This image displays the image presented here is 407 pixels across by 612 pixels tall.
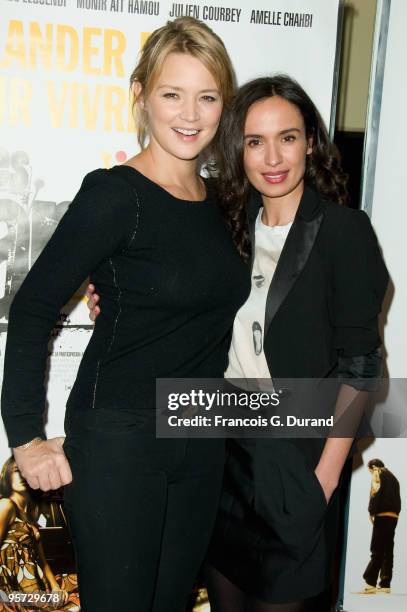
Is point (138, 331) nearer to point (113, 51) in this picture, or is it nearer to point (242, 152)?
point (242, 152)

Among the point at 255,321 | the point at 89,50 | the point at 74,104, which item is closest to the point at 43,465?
the point at 255,321

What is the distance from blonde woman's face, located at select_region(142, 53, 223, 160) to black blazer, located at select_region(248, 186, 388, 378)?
31cm

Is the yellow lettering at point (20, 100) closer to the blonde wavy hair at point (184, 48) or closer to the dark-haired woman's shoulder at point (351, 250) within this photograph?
the blonde wavy hair at point (184, 48)

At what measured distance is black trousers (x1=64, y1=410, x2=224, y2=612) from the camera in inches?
58.6

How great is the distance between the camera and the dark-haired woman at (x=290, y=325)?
162cm

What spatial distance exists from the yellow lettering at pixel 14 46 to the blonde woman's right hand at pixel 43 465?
1386mm

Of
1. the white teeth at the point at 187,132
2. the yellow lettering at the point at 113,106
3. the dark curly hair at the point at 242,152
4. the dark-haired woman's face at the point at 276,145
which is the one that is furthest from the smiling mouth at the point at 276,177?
Answer: the yellow lettering at the point at 113,106

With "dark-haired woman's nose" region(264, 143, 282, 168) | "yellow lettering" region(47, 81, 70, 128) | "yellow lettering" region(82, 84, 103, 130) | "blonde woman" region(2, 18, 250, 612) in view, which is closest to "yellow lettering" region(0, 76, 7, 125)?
"yellow lettering" region(47, 81, 70, 128)

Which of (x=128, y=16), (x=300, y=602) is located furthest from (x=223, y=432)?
(x=128, y=16)

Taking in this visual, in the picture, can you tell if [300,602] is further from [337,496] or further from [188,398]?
[188,398]

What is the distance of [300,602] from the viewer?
1690mm

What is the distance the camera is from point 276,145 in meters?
1.70

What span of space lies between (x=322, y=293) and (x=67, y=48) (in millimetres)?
1282

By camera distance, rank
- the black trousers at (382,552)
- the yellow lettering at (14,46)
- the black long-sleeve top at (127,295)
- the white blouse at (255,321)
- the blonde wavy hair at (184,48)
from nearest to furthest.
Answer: the black long-sleeve top at (127,295) < the blonde wavy hair at (184,48) < the white blouse at (255,321) < the yellow lettering at (14,46) < the black trousers at (382,552)
